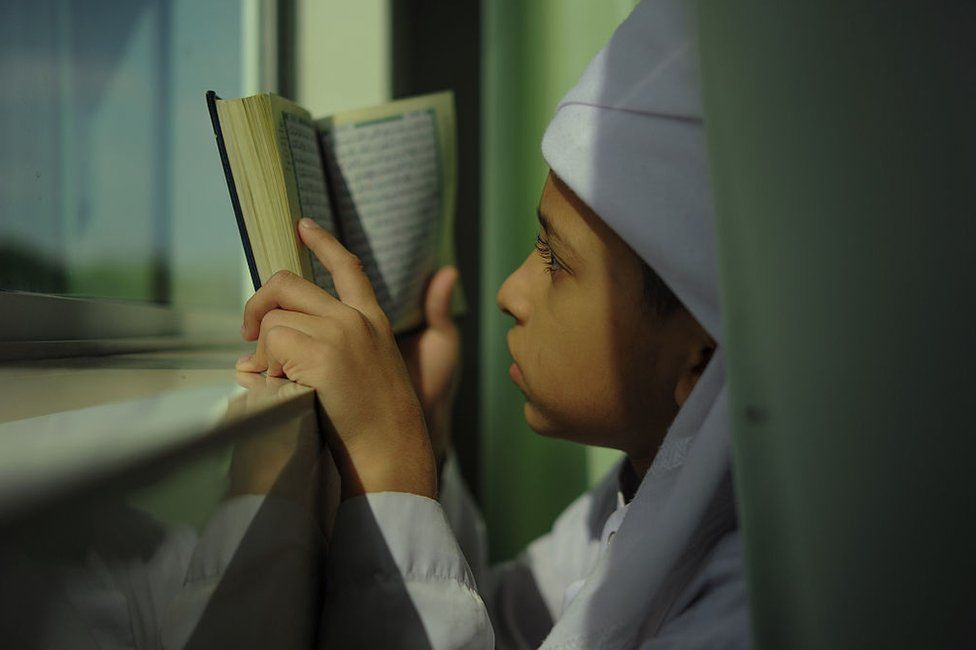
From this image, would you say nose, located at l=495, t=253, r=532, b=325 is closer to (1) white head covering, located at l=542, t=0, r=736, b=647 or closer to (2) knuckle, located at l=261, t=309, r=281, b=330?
(1) white head covering, located at l=542, t=0, r=736, b=647

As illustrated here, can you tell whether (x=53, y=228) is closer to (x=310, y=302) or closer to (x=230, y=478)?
(x=310, y=302)

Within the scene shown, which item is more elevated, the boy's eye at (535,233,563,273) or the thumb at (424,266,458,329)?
the boy's eye at (535,233,563,273)

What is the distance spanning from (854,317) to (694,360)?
1.05 feet

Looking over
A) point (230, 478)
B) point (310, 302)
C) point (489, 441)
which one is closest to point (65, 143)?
point (310, 302)

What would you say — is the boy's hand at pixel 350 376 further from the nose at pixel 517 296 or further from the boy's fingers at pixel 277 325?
the nose at pixel 517 296

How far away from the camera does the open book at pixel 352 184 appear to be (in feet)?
1.88

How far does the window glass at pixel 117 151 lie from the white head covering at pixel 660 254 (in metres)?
0.38

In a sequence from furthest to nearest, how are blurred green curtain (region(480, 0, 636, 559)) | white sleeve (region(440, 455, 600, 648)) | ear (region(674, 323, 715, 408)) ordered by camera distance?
blurred green curtain (region(480, 0, 636, 559)) < white sleeve (region(440, 455, 600, 648)) < ear (region(674, 323, 715, 408))

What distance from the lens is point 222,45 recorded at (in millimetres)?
990

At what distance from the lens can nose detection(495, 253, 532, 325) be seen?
0.77 meters

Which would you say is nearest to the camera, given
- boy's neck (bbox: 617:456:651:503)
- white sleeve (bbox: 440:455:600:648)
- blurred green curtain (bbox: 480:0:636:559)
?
boy's neck (bbox: 617:456:651:503)

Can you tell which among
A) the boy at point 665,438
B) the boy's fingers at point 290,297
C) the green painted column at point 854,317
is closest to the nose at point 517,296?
the boy at point 665,438

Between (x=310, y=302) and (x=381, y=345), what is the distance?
0.21 feet

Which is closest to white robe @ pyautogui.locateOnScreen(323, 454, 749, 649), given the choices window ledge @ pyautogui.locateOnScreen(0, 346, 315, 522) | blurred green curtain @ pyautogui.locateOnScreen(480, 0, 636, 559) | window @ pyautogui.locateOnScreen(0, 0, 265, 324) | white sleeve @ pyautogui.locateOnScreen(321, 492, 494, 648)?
white sleeve @ pyautogui.locateOnScreen(321, 492, 494, 648)
